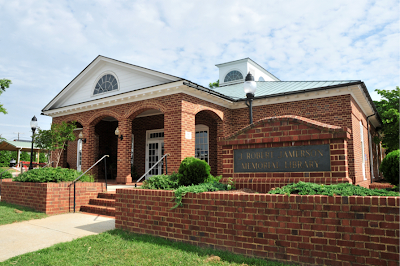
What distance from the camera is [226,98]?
12945 millimetres

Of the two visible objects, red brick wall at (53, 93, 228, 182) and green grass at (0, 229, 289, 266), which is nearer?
green grass at (0, 229, 289, 266)

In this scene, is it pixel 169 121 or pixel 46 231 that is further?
pixel 169 121

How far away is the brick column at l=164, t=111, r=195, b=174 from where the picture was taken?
1089cm

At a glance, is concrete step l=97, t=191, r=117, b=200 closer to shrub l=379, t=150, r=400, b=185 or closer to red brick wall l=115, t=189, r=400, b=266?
red brick wall l=115, t=189, r=400, b=266

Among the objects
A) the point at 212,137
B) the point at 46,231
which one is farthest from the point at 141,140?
the point at 46,231

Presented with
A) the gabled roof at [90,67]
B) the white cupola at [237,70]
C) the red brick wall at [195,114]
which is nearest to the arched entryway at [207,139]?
the red brick wall at [195,114]

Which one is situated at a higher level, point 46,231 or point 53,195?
point 53,195

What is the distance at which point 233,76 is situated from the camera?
20156 millimetres

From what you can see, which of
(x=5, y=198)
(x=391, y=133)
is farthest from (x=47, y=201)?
(x=391, y=133)

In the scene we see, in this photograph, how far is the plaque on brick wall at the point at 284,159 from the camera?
4.72 m

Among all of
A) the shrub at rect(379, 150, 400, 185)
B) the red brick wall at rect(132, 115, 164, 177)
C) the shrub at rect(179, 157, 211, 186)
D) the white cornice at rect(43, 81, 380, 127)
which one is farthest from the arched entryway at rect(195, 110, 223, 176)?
the shrub at rect(179, 157, 211, 186)

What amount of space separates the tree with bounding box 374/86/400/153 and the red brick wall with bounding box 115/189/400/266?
16912 millimetres

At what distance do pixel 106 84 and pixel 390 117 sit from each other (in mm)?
17490

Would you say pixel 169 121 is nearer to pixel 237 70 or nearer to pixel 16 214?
pixel 16 214
